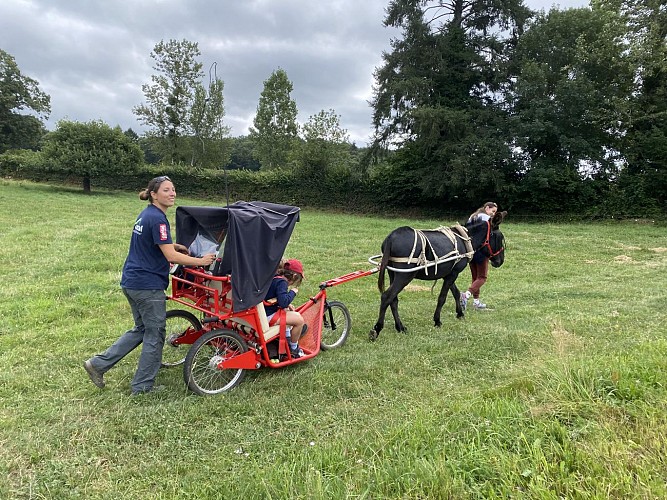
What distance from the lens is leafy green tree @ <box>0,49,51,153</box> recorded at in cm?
4019

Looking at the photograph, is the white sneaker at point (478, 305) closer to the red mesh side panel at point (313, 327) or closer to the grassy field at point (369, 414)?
the grassy field at point (369, 414)

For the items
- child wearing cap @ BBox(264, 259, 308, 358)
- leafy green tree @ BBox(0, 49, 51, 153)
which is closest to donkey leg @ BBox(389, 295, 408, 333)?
child wearing cap @ BBox(264, 259, 308, 358)

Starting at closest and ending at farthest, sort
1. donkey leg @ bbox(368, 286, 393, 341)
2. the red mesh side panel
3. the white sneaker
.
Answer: the red mesh side panel < donkey leg @ bbox(368, 286, 393, 341) < the white sneaker

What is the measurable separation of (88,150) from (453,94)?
24.4 meters

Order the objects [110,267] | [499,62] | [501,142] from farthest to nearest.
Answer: [499,62], [501,142], [110,267]

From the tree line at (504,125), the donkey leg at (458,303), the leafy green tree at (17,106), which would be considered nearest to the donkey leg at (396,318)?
the donkey leg at (458,303)

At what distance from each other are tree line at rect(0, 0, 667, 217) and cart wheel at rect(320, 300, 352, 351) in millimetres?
18944

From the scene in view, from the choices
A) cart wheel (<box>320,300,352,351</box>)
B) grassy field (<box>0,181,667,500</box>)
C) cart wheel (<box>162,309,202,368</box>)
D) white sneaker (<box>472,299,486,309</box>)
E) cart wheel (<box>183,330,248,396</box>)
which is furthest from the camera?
white sneaker (<box>472,299,486,309</box>)

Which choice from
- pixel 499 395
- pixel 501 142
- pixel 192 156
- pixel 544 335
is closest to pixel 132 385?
pixel 499 395

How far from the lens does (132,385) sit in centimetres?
405

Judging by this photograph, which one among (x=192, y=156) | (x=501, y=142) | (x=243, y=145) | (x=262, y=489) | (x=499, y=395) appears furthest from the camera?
(x=243, y=145)

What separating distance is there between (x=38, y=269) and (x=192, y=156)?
105ft

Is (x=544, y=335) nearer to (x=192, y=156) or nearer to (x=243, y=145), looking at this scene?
(x=192, y=156)

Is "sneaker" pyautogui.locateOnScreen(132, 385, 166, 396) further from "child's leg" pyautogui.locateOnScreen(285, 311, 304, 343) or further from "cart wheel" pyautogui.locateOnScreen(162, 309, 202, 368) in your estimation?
"child's leg" pyautogui.locateOnScreen(285, 311, 304, 343)
